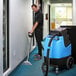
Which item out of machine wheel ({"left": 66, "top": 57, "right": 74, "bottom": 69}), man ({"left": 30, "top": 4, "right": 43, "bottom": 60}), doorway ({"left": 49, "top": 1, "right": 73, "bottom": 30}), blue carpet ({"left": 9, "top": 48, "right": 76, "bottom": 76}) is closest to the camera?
blue carpet ({"left": 9, "top": 48, "right": 76, "bottom": 76})

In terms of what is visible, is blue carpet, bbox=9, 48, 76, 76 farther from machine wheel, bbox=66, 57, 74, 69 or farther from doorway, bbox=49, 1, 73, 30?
doorway, bbox=49, 1, 73, 30

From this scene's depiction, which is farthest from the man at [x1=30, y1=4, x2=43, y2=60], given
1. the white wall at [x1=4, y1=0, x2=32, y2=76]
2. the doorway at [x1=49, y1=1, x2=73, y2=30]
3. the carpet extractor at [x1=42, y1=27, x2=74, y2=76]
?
the doorway at [x1=49, y1=1, x2=73, y2=30]

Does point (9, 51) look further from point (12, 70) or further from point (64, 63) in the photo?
point (64, 63)

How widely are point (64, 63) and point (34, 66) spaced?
2.75 ft

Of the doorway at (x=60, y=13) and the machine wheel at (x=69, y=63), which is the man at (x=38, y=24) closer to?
the machine wheel at (x=69, y=63)

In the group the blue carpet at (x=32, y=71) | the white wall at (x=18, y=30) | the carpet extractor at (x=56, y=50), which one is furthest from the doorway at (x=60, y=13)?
the carpet extractor at (x=56, y=50)

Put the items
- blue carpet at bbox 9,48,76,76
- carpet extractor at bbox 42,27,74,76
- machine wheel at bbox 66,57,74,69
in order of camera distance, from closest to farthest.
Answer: carpet extractor at bbox 42,27,74,76 → blue carpet at bbox 9,48,76,76 → machine wheel at bbox 66,57,74,69

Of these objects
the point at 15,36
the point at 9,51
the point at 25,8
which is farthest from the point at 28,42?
the point at 9,51

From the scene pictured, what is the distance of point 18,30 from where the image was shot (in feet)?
14.9

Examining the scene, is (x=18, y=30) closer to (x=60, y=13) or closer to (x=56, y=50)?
(x=56, y=50)

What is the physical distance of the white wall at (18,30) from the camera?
159 inches

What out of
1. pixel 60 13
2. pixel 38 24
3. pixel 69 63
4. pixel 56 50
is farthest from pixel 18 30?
pixel 60 13

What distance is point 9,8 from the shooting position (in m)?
3.89

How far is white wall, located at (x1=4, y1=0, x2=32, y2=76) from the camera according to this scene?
403 cm
